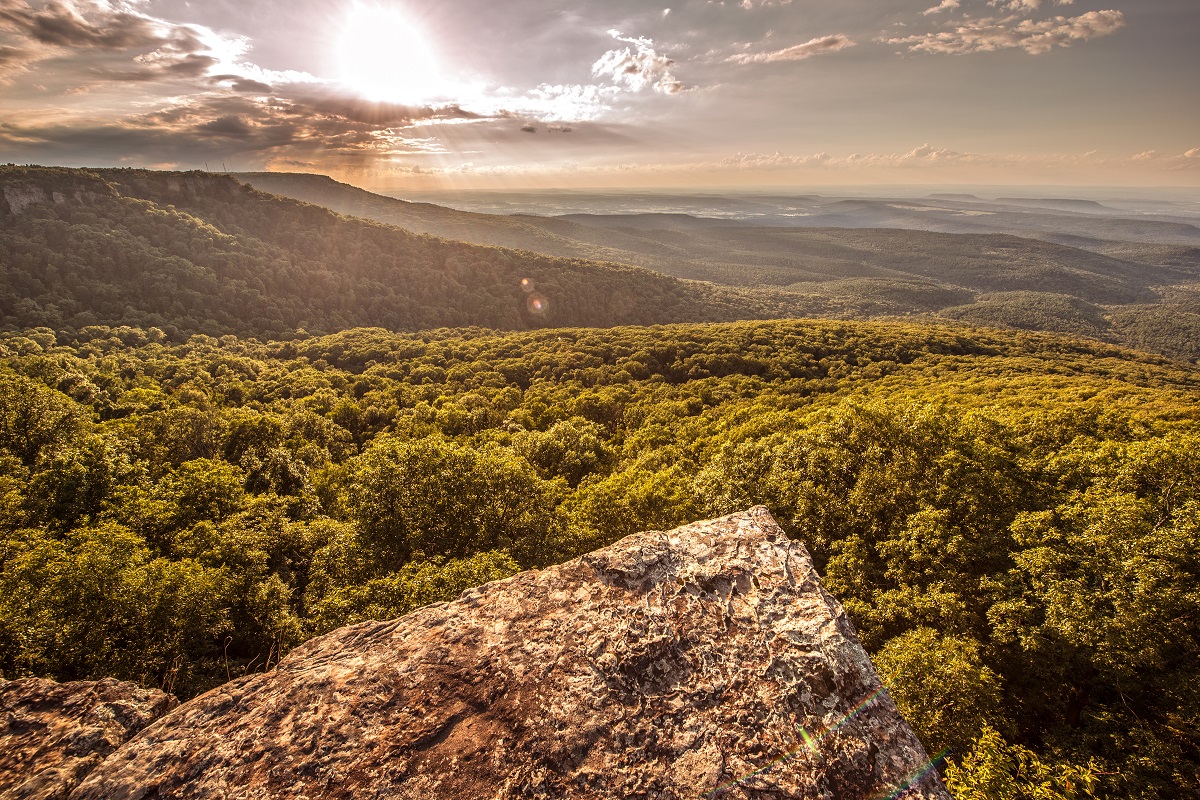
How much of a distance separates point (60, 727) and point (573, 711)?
10.9m

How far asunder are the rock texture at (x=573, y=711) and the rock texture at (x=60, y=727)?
107 cm

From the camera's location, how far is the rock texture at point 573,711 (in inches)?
313

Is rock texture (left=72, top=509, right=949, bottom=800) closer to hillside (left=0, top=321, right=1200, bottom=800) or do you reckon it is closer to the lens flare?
the lens flare

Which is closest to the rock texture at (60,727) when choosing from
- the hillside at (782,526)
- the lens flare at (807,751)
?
the hillside at (782,526)

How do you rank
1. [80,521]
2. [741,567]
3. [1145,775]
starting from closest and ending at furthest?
[741,567] < [1145,775] < [80,521]

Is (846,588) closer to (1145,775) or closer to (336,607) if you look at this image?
(1145,775)

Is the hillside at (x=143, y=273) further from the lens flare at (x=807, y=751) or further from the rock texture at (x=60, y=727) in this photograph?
the lens flare at (x=807, y=751)

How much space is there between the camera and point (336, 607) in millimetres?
21672

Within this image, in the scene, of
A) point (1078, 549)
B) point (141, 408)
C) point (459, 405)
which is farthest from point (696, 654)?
point (141, 408)

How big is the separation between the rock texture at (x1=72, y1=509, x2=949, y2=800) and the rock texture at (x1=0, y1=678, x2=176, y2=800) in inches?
42.2

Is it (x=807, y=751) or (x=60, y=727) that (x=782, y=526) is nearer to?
(x=807, y=751)

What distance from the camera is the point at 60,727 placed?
32.3 feet

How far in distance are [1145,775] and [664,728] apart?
17016 mm

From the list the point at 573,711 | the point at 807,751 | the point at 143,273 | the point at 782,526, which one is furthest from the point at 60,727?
the point at 143,273
